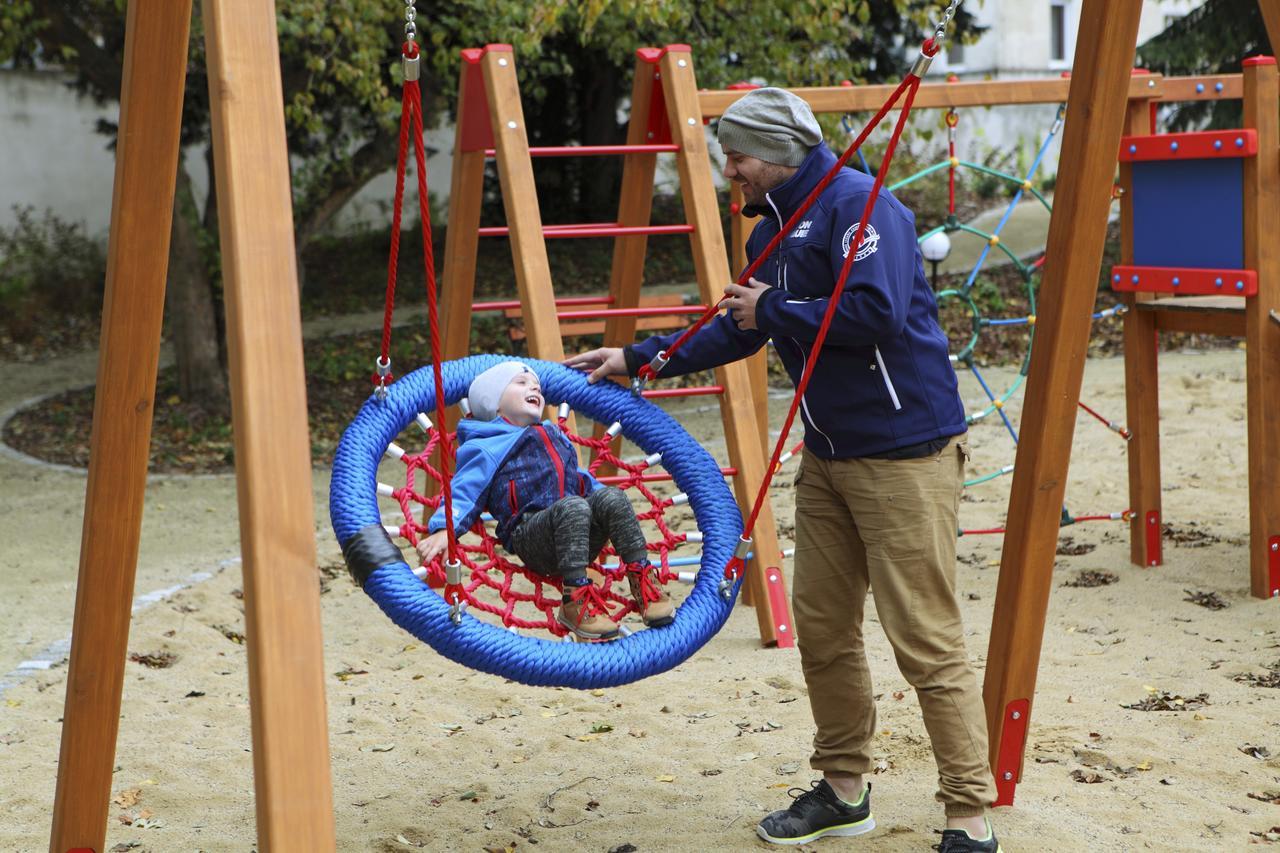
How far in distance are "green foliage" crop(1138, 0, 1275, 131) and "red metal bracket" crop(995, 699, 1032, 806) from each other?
966cm

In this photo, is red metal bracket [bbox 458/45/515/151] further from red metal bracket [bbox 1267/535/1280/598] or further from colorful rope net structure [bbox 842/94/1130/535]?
red metal bracket [bbox 1267/535/1280/598]

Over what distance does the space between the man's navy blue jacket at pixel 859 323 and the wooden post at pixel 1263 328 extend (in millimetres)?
2557

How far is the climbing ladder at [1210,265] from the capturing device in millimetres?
5047

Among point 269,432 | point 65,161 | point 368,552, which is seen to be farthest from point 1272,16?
point 65,161

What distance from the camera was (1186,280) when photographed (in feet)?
17.1

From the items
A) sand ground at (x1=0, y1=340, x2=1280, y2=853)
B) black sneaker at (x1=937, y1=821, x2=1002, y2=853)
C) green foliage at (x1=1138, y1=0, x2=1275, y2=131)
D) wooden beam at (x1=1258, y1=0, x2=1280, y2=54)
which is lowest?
sand ground at (x1=0, y1=340, x2=1280, y2=853)

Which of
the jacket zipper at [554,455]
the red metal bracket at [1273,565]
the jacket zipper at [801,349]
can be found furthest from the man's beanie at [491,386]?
the red metal bracket at [1273,565]

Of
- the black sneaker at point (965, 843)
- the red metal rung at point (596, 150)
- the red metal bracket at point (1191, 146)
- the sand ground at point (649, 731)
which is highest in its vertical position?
the red metal rung at point (596, 150)

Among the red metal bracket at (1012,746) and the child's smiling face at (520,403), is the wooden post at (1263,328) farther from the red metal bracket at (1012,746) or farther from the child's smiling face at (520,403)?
the child's smiling face at (520,403)

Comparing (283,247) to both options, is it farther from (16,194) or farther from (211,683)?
(16,194)

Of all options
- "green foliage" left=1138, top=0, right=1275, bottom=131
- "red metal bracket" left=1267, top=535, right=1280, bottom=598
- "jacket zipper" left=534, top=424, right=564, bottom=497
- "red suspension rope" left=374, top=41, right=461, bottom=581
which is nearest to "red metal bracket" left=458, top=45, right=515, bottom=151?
"jacket zipper" left=534, top=424, right=564, bottom=497

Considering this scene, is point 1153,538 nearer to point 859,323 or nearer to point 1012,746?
point 1012,746

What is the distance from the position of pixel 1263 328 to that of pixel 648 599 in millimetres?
3070

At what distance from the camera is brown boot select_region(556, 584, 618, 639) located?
328cm
